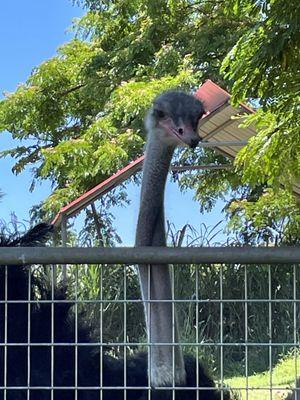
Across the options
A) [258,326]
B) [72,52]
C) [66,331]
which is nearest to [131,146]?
[72,52]

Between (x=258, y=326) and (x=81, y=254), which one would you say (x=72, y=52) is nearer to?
(x=258, y=326)

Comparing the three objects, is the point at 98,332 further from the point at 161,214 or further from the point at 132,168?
the point at 132,168

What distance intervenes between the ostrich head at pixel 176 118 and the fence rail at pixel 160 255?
478mm

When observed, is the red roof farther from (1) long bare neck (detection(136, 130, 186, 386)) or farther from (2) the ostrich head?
(1) long bare neck (detection(136, 130, 186, 386))

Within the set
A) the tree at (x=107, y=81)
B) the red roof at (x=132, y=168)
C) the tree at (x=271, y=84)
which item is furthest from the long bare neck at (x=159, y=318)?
the tree at (x=107, y=81)

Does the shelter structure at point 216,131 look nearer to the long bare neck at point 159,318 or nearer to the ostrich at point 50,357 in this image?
the ostrich at point 50,357

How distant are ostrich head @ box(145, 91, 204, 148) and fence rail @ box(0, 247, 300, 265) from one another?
1.57ft

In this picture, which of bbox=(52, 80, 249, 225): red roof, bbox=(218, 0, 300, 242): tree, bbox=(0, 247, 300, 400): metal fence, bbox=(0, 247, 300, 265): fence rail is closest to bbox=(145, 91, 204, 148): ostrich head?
bbox=(0, 247, 300, 400): metal fence

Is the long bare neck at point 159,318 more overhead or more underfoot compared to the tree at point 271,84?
more underfoot

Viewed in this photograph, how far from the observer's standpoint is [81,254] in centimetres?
175

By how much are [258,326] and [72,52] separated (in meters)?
6.42

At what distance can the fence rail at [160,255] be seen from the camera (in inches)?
67.8

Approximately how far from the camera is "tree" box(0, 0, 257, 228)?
27.6ft

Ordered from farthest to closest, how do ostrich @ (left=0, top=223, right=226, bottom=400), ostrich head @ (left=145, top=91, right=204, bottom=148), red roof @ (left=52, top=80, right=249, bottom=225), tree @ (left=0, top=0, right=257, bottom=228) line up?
1. tree @ (left=0, top=0, right=257, bottom=228)
2. red roof @ (left=52, top=80, right=249, bottom=225)
3. ostrich @ (left=0, top=223, right=226, bottom=400)
4. ostrich head @ (left=145, top=91, right=204, bottom=148)
